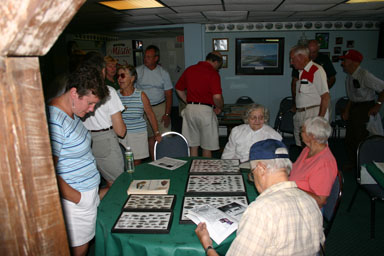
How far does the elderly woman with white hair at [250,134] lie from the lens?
301 centimetres

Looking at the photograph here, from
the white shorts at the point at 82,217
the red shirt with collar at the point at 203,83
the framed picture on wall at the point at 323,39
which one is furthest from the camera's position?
the framed picture on wall at the point at 323,39

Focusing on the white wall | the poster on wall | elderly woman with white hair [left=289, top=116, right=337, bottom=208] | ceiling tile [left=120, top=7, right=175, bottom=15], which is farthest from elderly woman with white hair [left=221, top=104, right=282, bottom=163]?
the poster on wall

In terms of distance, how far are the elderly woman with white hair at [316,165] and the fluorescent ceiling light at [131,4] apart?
2.52 metres

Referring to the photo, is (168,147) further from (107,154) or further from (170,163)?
(107,154)

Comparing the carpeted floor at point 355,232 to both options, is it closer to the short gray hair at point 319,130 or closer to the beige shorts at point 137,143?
the short gray hair at point 319,130

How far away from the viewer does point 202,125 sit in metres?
4.17

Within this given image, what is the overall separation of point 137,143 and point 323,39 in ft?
16.0

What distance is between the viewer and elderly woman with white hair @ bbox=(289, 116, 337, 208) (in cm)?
212

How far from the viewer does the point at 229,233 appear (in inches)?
64.0

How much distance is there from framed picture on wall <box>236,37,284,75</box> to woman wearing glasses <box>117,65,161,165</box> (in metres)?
3.65

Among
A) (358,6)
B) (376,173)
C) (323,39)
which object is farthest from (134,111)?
(323,39)

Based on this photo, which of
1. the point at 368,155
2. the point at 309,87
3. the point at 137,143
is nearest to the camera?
the point at 368,155

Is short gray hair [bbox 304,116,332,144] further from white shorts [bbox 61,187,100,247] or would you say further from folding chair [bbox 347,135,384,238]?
white shorts [bbox 61,187,100,247]

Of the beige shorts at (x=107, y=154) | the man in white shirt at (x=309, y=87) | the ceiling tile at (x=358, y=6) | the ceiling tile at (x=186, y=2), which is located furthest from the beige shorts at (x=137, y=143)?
the ceiling tile at (x=358, y=6)
